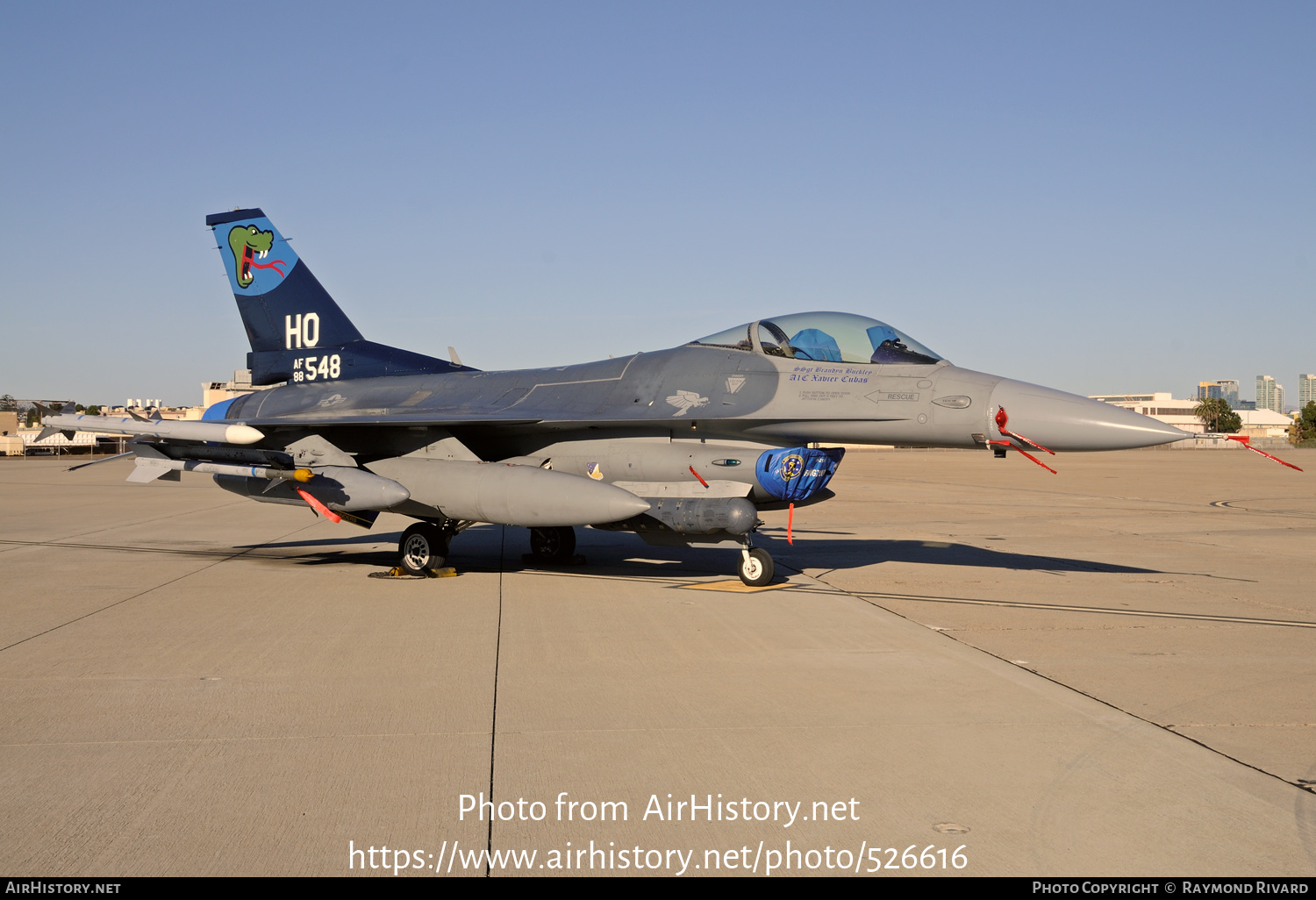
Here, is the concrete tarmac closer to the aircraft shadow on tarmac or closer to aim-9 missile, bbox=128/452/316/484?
the aircraft shadow on tarmac

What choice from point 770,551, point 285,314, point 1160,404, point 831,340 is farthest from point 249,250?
point 1160,404

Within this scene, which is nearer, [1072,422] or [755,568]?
[1072,422]

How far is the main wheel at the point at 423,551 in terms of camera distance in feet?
37.1

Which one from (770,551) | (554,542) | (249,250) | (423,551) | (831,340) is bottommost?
(770,551)

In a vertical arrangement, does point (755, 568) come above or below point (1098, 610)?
above

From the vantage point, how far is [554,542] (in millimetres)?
12492

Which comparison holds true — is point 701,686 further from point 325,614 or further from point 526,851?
point 325,614

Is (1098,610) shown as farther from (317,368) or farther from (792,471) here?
(317,368)

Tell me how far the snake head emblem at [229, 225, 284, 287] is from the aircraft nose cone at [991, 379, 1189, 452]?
34.1 ft

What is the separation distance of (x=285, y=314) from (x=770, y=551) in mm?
7869

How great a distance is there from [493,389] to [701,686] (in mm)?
7046

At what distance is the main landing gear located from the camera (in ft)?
33.1

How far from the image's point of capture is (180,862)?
11.4ft

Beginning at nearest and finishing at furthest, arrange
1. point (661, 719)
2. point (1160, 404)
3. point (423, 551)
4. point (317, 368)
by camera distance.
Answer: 1. point (661, 719)
2. point (423, 551)
3. point (317, 368)
4. point (1160, 404)
